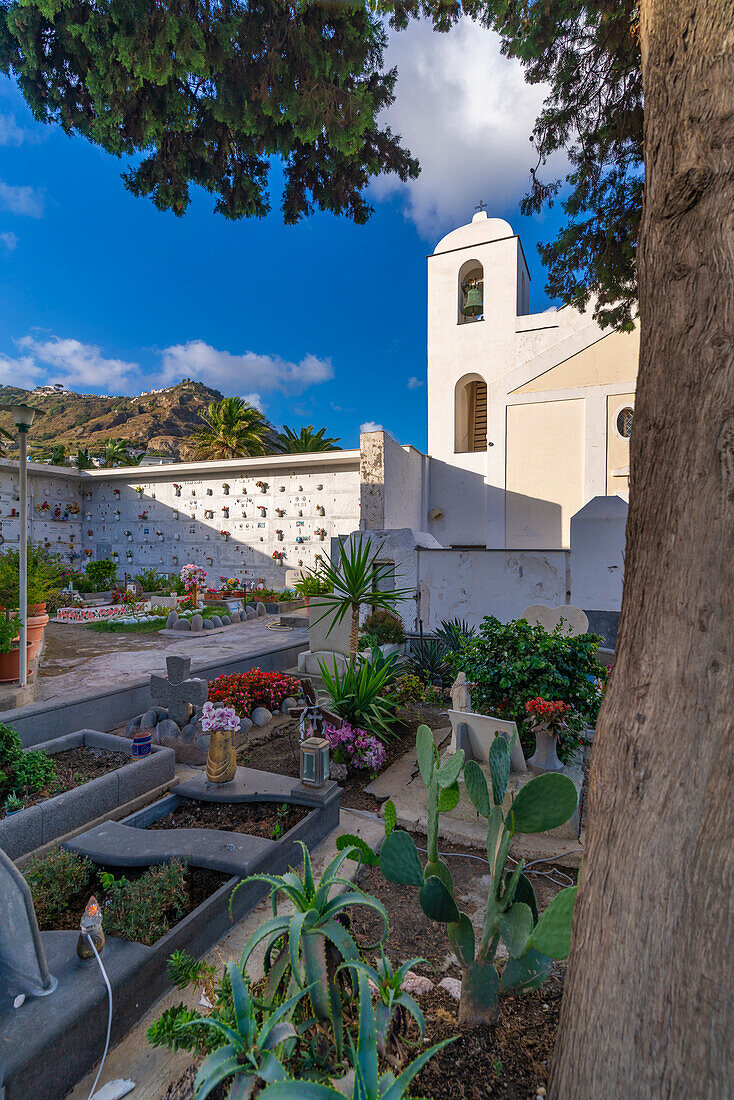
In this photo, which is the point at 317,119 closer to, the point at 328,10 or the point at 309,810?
the point at 328,10

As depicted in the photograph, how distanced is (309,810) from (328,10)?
592cm

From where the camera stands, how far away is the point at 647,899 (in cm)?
120

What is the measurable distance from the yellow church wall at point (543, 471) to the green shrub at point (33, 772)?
12894mm

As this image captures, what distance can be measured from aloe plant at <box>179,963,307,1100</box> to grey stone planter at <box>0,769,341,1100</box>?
2.67 feet

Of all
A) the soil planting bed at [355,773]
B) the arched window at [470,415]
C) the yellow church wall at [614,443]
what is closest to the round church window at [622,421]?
the yellow church wall at [614,443]

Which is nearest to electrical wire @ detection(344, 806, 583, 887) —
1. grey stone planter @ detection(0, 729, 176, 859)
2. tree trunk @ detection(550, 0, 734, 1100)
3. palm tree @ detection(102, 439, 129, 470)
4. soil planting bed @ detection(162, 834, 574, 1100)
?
soil planting bed @ detection(162, 834, 574, 1100)

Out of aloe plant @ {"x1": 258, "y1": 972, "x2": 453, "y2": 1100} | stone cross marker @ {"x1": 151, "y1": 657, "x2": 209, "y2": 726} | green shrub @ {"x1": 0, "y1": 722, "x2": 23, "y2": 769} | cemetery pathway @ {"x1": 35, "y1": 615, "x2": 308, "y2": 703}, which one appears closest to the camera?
aloe plant @ {"x1": 258, "y1": 972, "x2": 453, "y2": 1100}

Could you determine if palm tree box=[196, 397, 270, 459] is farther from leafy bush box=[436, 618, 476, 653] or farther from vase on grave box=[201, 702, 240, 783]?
vase on grave box=[201, 702, 240, 783]

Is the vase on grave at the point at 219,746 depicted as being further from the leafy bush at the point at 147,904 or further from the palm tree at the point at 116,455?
the palm tree at the point at 116,455

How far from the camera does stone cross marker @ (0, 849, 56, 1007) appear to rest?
6.16ft

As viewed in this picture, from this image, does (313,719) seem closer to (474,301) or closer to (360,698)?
(360,698)

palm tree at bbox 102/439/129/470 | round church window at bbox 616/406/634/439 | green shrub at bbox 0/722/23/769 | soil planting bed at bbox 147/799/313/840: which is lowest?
soil planting bed at bbox 147/799/313/840

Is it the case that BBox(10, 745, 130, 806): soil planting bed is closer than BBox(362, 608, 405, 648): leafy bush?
Yes

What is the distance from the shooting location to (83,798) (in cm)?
338
